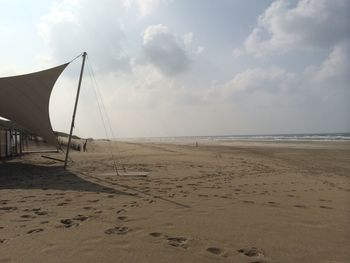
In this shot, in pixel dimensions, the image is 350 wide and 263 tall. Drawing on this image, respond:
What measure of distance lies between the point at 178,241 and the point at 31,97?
10.4 m

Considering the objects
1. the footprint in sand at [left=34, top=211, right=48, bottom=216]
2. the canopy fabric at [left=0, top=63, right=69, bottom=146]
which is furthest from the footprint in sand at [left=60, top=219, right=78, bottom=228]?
the canopy fabric at [left=0, top=63, right=69, bottom=146]

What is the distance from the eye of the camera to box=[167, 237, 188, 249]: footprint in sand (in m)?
3.63

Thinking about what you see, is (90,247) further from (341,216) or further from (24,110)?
(24,110)

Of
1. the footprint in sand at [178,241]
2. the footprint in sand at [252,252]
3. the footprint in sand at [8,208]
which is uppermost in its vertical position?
the footprint in sand at [8,208]

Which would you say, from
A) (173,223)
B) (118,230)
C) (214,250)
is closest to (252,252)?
(214,250)

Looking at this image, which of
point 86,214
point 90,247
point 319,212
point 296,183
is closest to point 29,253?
point 90,247

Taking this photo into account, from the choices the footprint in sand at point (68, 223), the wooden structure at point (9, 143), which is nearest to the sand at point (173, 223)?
the footprint in sand at point (68, 223)

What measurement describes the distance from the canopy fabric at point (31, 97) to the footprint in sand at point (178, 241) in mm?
9704

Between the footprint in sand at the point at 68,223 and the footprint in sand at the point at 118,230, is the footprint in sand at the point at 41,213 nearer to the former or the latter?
the footprint in sand at the point at 68,223

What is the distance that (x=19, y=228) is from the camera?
426cm

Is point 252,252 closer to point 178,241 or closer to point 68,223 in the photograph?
point 178,241

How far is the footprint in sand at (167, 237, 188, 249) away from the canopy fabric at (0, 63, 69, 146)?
9.70 metres

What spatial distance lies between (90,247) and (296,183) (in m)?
6.24

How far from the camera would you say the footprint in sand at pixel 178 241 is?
11.9ft
